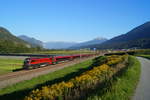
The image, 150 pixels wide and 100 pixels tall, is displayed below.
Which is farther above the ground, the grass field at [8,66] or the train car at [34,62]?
the train car at [34,62]

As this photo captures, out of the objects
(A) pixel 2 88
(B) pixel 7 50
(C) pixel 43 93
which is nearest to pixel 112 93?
(C) pixel 43 93

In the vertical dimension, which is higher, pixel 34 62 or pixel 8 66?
pixel 34 62

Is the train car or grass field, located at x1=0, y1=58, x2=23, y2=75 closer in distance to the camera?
grass field, located at x1=0, y1=58, x2=23, y2=75

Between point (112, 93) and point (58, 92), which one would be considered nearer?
point (58, 92)

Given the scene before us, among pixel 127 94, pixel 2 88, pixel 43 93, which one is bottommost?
pixel 2 88

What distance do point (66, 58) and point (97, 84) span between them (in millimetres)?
44514

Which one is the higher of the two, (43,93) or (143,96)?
(43,93)

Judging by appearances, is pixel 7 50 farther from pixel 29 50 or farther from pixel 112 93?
pixel 112 93

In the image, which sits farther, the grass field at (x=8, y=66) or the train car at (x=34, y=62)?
the train car at (x=34, y=62)

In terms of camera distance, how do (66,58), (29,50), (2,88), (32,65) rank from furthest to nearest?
(29,50)
(66,58)
(32,65)
(2,88)

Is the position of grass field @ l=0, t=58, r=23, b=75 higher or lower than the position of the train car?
lower

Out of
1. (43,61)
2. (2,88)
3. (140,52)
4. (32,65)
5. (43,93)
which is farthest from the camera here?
(140,52)

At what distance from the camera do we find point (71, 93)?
877cm

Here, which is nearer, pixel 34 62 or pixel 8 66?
pixel 34 62
